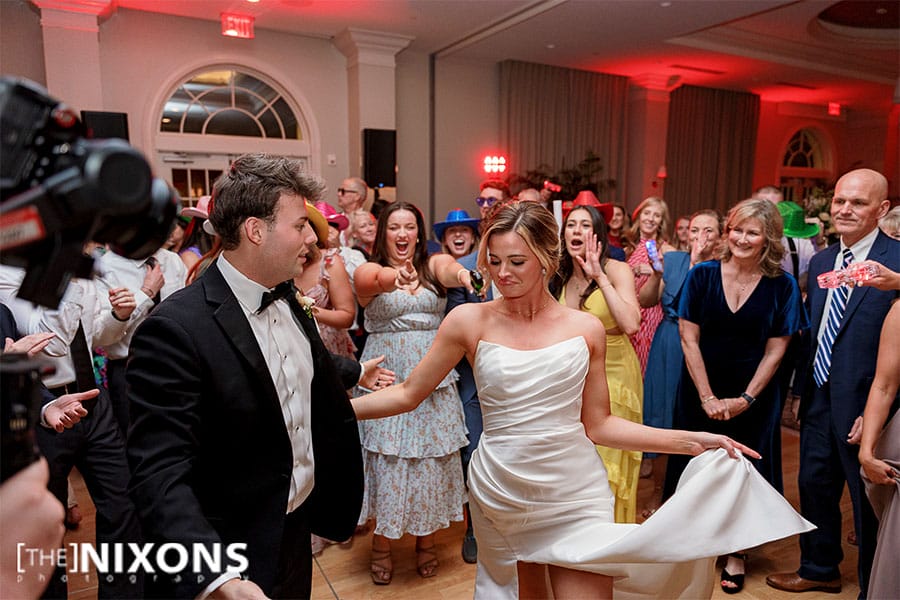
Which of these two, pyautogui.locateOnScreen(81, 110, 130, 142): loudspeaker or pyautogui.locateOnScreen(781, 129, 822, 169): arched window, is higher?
pyautogui.locateOnScreen(781, 129, 822, 169): arched window

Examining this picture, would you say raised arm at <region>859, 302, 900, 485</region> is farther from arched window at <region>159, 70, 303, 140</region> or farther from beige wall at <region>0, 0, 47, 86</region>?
beige wall at <region>0, 0, 47, 86</region>

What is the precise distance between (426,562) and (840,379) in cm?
203

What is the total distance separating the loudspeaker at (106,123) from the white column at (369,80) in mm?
2767

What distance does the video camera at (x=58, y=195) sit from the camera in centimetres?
62

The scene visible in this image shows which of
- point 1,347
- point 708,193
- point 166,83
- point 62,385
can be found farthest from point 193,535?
point 708,193

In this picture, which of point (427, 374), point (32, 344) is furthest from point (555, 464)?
point (32, 344)

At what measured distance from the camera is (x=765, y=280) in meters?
2.78

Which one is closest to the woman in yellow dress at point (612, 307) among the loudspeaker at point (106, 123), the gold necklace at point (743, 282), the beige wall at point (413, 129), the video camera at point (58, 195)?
the gold necklace at point (743, 282)

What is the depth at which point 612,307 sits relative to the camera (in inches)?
110

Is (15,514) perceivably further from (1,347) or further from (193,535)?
(1,347)

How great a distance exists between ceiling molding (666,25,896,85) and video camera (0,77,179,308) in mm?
8666

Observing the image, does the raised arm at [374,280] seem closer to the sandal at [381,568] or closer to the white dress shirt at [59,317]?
the white dress shirt at [59,317]

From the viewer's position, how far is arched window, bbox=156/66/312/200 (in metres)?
7.23

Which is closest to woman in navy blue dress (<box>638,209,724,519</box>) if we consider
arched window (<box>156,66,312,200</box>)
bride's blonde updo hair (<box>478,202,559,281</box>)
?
bride's blonde updo hair (<box>478,202,559,281</box>)
